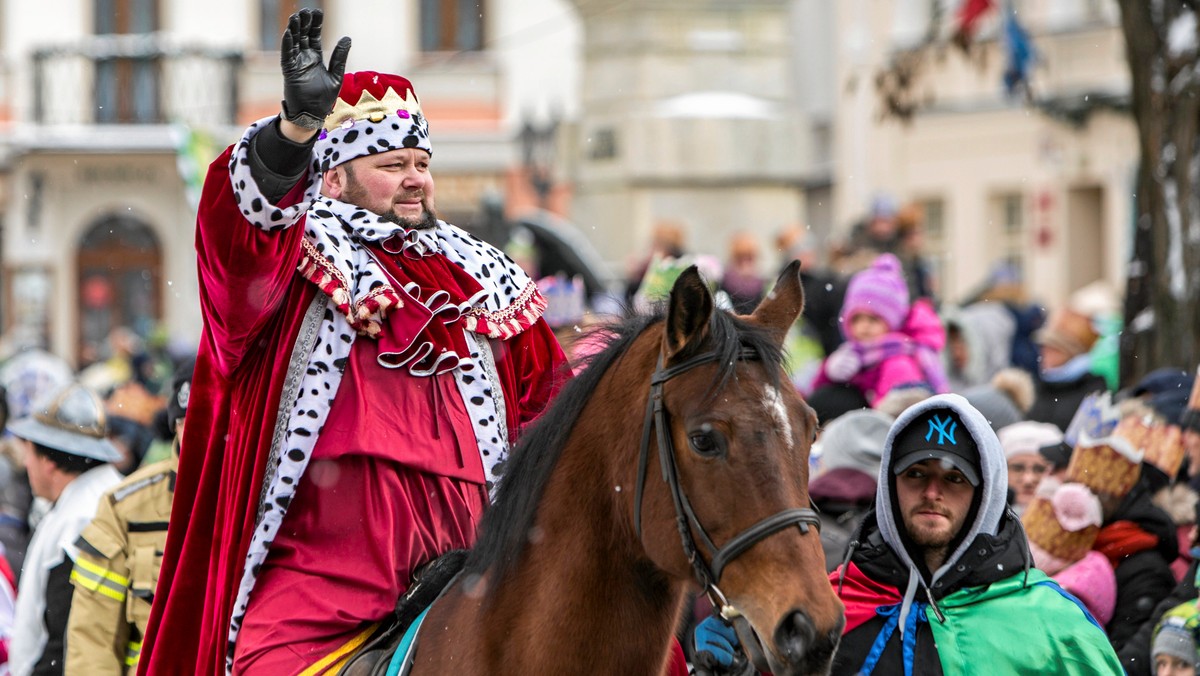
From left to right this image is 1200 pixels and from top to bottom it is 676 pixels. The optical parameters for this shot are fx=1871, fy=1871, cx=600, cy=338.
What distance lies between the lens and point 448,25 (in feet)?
94.4

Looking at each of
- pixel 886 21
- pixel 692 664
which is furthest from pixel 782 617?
pixel 886 21

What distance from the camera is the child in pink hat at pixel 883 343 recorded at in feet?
26.7

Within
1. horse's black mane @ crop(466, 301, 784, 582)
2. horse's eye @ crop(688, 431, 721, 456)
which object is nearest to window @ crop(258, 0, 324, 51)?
horse's black mane @ crop(466, 301, 784, 582)

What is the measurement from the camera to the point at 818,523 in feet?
10.8

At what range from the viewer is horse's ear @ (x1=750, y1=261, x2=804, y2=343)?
3.63 m

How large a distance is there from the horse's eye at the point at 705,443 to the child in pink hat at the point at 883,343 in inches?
184

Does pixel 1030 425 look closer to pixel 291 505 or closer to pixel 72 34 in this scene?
pixel 291 505

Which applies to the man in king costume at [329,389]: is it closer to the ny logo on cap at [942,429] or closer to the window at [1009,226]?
the ny logo on cap at [942,429]

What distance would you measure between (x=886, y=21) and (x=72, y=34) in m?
12.4

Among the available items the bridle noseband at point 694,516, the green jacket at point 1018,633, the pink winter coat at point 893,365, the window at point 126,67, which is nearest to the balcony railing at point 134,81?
the window at point 126,67

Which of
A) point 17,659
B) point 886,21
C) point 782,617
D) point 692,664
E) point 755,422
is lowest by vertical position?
point 17,659

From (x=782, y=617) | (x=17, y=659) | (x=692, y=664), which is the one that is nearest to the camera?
(x=782, y=617)

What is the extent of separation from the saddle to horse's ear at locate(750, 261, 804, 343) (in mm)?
831

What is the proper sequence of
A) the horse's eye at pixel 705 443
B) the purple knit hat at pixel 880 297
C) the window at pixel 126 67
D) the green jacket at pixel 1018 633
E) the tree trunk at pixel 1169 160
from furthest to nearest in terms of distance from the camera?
the window at pixel 126 67 → the tree trunk at pixel 1169 160 → the purple knit hat at pixel 880 297 → the green jacket at pixel 1018 633 → the horse's eye at pixel 705 443
